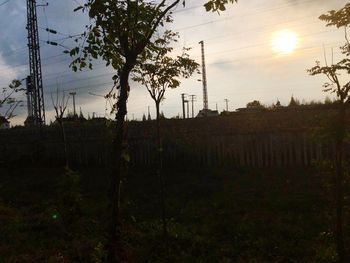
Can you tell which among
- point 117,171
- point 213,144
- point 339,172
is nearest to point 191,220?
point 339,172

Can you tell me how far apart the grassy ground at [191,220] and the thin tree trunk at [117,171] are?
19cm

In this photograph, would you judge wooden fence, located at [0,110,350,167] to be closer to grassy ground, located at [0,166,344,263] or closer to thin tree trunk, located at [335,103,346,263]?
grassy ground, located at [0,166,344,263]

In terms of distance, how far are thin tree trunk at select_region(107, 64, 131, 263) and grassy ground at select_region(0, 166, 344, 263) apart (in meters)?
0.19

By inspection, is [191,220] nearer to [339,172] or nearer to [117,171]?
[339,172]

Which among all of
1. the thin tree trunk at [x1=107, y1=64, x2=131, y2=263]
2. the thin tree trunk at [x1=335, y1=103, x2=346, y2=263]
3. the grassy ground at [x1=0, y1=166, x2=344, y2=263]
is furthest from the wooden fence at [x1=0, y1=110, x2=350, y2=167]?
the thin tree trunk at [x1=107, y1=64, x2=131, y2=263]

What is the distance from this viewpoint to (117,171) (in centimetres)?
523

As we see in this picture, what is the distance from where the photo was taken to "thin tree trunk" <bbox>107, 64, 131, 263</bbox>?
17.0 ft

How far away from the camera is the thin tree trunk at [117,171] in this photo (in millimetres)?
5176

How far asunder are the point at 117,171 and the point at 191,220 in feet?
20.7

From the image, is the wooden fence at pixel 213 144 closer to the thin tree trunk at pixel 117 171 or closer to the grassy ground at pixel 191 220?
the grassy ground at pixel 191 220

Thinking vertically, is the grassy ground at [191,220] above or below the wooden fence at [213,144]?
below

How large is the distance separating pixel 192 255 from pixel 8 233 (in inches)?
180

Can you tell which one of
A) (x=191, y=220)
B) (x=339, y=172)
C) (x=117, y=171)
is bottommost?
(x=191, y=220)

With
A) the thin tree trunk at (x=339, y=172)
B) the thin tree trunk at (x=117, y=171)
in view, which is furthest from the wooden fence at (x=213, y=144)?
the thin tree trunk at (x=117, y=171)
